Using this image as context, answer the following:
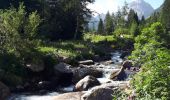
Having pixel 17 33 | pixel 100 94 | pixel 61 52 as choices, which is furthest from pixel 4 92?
pixel 61 52

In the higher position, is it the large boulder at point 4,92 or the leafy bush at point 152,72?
the leafy bush at point 152,72

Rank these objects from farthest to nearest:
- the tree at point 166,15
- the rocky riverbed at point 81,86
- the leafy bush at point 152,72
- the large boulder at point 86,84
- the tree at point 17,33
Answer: the tree at point 166,15
the tree at point 17,33
the large boulder at point 86,84
the rocky riverbed at point 81,86
the leafy bush at point 152,72

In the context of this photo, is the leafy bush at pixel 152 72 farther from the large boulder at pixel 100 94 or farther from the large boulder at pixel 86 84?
the large boulder at pixel 86 84

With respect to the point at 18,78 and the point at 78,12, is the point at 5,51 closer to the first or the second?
the point at 18,78

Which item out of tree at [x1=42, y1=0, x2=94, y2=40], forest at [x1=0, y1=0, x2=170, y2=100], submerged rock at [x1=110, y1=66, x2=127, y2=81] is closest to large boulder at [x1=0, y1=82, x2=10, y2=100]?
forest at [x1=0, y1=0, x2=170, y2=100]

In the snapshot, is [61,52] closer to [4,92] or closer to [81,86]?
[81,86]

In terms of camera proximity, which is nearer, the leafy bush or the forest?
the leafy bush

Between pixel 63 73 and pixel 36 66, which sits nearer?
pixel 36 66

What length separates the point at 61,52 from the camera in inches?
1607

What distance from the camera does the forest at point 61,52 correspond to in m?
12.4

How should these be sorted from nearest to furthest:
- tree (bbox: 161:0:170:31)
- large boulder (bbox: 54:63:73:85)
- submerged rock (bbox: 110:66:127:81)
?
1. submerged rock (bbox: 110:66:127:81)
2. large boulder (bbox: 54:63:73:85)
3. tree (bbox: 161:0:170:31)

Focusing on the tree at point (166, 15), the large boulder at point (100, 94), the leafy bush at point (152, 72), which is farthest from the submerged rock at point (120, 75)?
the tree at point (166, 15)

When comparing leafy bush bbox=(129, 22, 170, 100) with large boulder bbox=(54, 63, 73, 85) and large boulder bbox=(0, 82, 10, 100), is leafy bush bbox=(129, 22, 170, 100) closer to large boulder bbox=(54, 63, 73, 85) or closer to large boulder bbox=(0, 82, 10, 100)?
large boulder bbox=(0, 82, 10, 100)

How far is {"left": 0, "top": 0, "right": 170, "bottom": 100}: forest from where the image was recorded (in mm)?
12359
